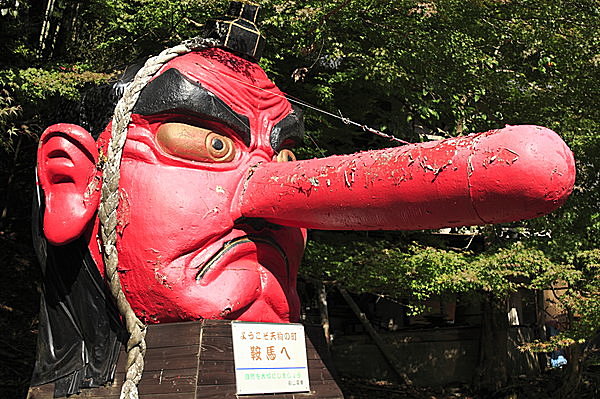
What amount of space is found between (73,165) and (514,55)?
4.93 m

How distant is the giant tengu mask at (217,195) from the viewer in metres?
2.35

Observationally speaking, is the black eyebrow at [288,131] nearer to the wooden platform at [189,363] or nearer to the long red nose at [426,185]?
the long red nose at [426,185]

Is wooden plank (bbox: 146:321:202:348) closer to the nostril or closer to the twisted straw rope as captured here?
the twisted straw rope

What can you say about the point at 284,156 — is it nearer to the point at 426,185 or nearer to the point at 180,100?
the point at 180,100

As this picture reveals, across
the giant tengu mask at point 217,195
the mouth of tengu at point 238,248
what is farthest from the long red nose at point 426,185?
the mouth of tengu at point 238,248

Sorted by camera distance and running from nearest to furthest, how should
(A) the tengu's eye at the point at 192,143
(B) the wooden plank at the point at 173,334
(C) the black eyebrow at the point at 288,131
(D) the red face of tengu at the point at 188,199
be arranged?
(B) the wooden plank at the point at 173,334, (D) the red face of tengu at the point at 188,199, (A) the tengu's eye at the point at 192,143, (C) the black eyebrow at the point at 288,131

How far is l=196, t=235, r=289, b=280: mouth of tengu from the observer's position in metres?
2.58

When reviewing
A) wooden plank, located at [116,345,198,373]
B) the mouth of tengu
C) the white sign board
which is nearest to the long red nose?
the mouth of tengu

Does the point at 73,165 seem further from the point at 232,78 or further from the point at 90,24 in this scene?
the point at 90,24

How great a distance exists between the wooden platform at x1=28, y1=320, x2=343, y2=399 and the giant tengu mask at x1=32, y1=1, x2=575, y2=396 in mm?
64

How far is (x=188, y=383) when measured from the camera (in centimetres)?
239

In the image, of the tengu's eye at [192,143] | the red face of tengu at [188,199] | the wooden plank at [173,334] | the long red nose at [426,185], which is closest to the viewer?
the long red nose at [426,185]

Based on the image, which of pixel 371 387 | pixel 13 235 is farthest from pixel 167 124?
pixel 371 387

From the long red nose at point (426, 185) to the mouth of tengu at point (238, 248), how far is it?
11 cm
